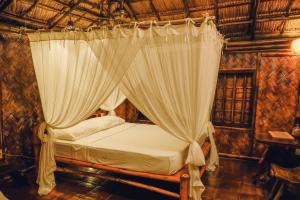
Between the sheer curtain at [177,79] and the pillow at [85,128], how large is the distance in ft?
4.64

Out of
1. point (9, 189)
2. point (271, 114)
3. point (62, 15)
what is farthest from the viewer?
point (271, 114)

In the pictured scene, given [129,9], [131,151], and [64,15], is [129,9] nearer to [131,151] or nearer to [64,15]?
[64,15]

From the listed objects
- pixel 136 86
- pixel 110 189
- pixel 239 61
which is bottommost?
pixel 110 189

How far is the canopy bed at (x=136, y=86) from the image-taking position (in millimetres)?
2400

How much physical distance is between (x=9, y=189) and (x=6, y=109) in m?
1.30

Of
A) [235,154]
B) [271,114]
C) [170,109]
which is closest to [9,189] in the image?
[170,109]

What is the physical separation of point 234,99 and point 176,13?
2.34 meters

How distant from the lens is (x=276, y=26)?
4.35 meters

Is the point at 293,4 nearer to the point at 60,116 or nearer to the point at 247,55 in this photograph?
the point at 247,55

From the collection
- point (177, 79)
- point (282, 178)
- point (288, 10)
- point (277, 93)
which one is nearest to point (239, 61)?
point (277, 93)

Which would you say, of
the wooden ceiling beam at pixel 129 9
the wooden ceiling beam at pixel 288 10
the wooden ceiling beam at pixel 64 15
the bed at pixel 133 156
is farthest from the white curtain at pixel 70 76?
the wooden ceiling beam at pixel 288 10

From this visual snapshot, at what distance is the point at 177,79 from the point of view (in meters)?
2.42

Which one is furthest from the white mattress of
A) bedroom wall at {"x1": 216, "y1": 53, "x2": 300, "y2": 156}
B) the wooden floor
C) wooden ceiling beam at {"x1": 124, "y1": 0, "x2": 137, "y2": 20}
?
wooden ceiling beam at {"x1": 124, "y1": 0, "x2": 137, "y2": 20}

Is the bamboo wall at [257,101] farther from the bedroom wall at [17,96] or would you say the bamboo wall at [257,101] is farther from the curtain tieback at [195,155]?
the curtain tieback at [195,155]
